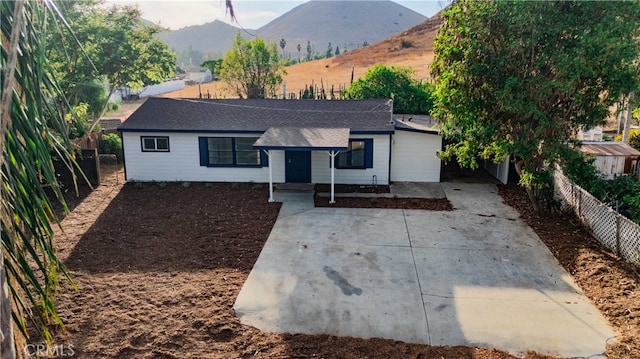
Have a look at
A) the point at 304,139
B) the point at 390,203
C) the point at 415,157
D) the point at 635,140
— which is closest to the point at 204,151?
the point at 304,139

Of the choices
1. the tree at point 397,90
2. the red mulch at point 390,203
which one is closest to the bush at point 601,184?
the red mulch at point 390,203

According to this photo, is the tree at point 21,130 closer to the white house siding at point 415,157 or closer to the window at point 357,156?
the window at point 357,156

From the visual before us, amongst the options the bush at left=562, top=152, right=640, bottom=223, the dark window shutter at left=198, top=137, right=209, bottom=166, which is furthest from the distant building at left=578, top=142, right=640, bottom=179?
the dark window shutter at left=198, top=137, right=209, bottom=166

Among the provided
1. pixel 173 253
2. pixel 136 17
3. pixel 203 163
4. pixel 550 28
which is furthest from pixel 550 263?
pixel 136 17

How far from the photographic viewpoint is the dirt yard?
6699 millimetres

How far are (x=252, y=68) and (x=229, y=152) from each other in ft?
52.7

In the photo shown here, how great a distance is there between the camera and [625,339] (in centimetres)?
682

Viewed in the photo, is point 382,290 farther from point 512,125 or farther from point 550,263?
point 512,125

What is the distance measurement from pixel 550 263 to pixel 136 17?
1783cm

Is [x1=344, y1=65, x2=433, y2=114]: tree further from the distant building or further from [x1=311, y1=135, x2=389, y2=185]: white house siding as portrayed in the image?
the distant building

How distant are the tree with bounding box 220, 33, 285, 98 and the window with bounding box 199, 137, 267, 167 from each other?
15.3m

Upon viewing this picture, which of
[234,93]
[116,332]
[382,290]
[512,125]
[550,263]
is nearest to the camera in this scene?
[116,332]

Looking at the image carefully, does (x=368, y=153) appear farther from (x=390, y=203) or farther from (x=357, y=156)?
(x=390, y=203)

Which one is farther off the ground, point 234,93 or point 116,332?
point 234,93
